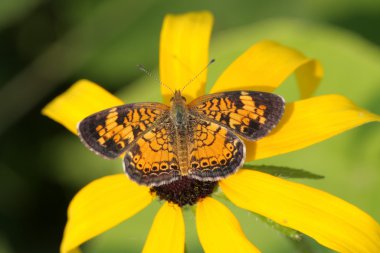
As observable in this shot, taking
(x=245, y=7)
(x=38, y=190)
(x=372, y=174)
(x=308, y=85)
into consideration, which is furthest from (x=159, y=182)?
(x=245, y=7)

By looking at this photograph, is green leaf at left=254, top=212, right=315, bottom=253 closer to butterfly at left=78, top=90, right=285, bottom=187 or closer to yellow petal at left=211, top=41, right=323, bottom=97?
butterfly at left=78, top=90, right=285, bottom=187

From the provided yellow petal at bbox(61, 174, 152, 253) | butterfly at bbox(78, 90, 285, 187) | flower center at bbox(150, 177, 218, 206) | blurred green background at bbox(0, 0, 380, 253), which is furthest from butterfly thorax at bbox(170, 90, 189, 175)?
blurred green background at bbox(0, 0, 380, 253)

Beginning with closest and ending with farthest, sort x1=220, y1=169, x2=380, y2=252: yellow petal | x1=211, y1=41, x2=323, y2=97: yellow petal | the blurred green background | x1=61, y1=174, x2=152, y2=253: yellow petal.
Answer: x1=220, y1=169, x2=380, y2=252: yellow petal < x1=61, y1=174, x2=152, y2=253: yellow petal < x1=211, y1=41, x2=323, y2=97: yellow petal < the blurred green background

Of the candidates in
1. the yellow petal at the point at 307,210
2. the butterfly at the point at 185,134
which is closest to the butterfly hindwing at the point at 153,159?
the butterfly at the point at 185,134

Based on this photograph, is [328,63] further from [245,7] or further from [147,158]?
[147,158]

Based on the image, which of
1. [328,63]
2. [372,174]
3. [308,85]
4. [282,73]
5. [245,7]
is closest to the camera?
[282,73]

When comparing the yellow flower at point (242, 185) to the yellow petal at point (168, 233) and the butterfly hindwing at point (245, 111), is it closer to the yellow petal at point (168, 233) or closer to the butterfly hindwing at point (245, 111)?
the yellow petal at point (168, 233)

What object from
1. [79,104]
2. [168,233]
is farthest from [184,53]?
[168,233]

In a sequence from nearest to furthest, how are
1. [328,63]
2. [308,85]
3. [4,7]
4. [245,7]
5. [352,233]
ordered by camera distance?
1. [352,233]
2. [308,85]
3. [328,63]
4. [4,7]
5. [245,7]
